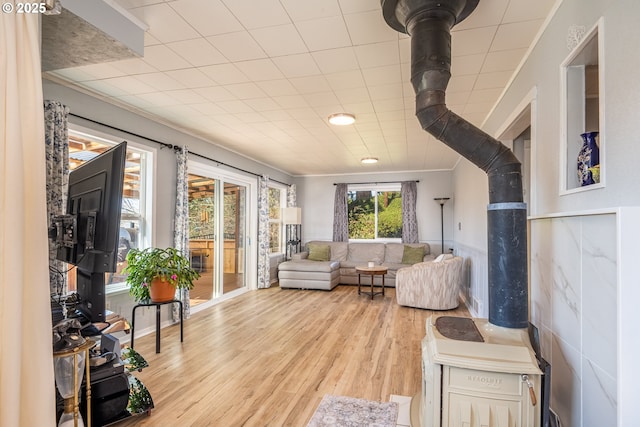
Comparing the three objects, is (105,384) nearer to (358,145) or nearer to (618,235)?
(618,235)

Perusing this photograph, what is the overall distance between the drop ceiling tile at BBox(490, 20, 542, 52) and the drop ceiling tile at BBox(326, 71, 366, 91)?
3.13 feet

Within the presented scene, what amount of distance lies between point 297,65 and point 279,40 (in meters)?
0.34

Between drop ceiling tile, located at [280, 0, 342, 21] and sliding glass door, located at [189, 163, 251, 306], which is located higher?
drop ceiling tile, located at [280, 0, 342, 21]

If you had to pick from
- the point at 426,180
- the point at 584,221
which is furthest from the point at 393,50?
the point at 426,180

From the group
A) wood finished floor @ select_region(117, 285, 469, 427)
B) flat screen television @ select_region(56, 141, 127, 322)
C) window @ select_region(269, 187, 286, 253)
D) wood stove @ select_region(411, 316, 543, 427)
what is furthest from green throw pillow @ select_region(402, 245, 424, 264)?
flat screen television @ select_region(56, 141, 127, 322)

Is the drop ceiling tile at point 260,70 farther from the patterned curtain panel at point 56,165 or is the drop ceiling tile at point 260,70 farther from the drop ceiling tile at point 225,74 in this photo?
the patterned curtain panel at point 56,165

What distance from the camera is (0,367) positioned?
1025 millimetres

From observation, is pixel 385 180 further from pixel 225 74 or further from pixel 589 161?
pixel 589 161

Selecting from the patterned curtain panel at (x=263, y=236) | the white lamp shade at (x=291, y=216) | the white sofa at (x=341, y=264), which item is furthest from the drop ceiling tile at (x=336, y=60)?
the white lamp shade at (x=291, y=216)

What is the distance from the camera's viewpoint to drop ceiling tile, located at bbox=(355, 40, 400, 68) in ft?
6.95

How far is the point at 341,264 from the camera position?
6684 millimetres

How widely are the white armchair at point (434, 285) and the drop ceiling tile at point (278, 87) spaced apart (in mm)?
3115

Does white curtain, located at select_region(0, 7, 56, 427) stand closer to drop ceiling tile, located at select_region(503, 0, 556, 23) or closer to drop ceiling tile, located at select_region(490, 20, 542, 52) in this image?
drop ceiling tile, located at select_region(503, 0, 556, 23)

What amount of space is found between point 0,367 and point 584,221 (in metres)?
2.27
